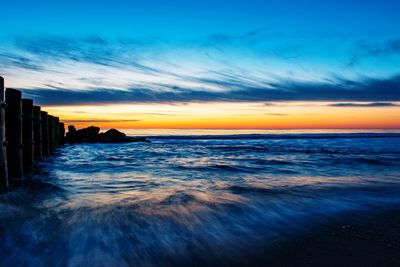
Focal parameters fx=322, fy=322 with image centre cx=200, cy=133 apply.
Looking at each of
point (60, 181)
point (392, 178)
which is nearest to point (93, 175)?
point (60, 181)

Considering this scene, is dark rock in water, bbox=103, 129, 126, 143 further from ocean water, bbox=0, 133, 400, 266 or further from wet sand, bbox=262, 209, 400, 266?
wet sand, bbox=262, 209, 400, 266

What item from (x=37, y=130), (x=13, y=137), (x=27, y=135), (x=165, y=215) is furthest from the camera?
(x=37, y=130)

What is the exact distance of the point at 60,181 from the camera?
26.4ft

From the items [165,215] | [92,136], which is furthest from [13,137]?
[92,136]

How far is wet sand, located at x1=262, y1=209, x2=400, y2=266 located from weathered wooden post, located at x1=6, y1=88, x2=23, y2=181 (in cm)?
663

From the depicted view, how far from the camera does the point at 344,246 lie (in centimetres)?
332

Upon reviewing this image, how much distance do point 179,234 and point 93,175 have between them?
5.94 metres

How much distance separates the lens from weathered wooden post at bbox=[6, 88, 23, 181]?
755cm

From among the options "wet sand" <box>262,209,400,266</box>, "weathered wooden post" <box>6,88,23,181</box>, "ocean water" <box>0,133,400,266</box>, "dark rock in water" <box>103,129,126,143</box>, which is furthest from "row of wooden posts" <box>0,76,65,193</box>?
"dark rock in water" <box>103,129,126,143</box>

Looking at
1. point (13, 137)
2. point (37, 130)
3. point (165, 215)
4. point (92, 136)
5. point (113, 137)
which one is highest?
point (37, 130)

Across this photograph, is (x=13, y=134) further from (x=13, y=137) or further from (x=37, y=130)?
(x=37, y=130)

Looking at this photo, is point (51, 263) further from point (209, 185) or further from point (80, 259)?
point (209, 185)

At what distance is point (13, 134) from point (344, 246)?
291 inches

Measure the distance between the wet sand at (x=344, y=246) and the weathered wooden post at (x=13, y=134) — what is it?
6632 mm
